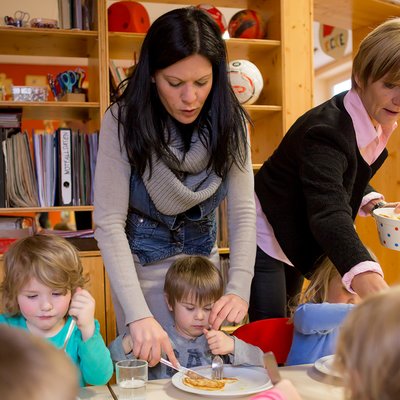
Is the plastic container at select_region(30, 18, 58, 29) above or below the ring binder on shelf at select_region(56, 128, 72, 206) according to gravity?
above

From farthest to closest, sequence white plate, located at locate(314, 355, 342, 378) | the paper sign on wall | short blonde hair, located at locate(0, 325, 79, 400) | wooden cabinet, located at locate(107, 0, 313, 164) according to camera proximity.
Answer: the paper sign on wall
wooden cabinet, located at locate(107, 0, 313, 164)
white plate, located at locate(314, 355, 342, 378)
short blonde hair, located at locate(0, 325, 79, 400)

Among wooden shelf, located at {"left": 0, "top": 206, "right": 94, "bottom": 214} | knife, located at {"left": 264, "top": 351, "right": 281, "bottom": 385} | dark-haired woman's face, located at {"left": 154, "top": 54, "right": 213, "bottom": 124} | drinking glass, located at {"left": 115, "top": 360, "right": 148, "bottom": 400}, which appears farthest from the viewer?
wooden shelf, located at {"left": 0, "top": 206, "right": 94, "bottom": 214}

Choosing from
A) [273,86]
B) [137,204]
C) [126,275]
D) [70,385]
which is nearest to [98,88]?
[273,86]

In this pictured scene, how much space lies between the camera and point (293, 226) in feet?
5.98

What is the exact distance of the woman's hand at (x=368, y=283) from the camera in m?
1.30

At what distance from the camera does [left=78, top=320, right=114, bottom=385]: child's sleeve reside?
1.47 meters

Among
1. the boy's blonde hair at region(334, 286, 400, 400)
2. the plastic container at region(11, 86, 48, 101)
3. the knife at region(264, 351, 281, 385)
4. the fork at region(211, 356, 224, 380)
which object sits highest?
the plastic container at region(11, 86, 48, 101)

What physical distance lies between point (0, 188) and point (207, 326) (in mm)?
1771

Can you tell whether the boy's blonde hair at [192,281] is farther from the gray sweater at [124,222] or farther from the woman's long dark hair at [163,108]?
the woman's long dark hair at [163,108]

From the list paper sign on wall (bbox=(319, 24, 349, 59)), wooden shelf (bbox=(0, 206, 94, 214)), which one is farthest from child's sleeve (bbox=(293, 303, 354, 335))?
paper sign on wall (bbox=(319, 24, 349, 59))

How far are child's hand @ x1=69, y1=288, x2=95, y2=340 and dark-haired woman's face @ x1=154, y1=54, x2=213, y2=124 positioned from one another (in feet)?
1.70

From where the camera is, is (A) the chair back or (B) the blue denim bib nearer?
(B) the blue denim bib

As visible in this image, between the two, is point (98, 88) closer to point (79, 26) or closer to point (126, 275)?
point (79, 26)

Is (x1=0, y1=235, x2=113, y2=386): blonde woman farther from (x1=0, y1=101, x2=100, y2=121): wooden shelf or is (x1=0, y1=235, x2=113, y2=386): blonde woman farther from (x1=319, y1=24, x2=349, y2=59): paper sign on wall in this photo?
(x1=319, y1=24, x2=349, y2=59): paper sign on wall
